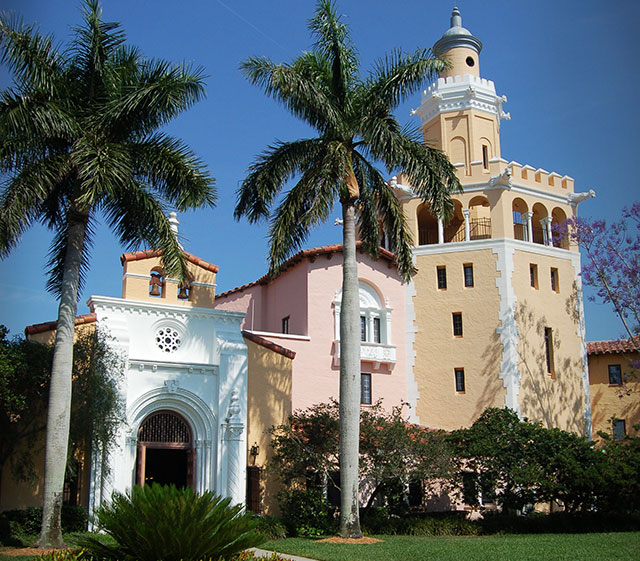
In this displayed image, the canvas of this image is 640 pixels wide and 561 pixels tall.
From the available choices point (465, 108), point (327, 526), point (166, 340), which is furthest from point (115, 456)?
point (465, 108)

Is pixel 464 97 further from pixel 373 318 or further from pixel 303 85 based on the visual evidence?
pixel 303 85

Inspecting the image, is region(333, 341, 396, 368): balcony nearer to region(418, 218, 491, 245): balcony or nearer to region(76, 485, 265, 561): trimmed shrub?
region(418, 218, 491, 245): balcony

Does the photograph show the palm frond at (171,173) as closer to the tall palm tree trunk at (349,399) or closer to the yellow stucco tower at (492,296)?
the tall palm tree trunk at (349,399)

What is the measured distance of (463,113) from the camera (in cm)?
3541

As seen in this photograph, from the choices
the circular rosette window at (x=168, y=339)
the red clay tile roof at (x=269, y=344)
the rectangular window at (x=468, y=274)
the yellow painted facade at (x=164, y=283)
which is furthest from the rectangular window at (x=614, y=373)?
the circular rosette window at (x=168, y=339)

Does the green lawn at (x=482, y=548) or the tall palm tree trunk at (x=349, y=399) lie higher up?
the tall palm tree trunk at (x=349, y=399)

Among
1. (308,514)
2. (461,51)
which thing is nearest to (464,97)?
(461,51)

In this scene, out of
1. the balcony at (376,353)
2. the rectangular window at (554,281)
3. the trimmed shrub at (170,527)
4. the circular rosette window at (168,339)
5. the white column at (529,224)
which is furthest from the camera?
the white column at (529,224)

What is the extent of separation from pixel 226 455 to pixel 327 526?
416 cm

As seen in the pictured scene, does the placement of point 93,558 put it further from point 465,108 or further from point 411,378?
point 465,108

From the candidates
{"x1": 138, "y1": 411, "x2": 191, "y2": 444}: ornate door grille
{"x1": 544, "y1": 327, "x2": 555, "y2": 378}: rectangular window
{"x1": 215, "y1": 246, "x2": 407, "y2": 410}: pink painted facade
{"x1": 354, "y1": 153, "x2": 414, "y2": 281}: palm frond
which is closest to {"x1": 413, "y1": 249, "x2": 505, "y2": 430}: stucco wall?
{"x1": 215, "y1": 246, "x2": 407, "y2": 410}: pink painted facade

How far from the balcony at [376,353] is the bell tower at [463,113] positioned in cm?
920

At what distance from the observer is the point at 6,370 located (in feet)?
64.2

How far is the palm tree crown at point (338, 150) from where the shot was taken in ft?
70.7
